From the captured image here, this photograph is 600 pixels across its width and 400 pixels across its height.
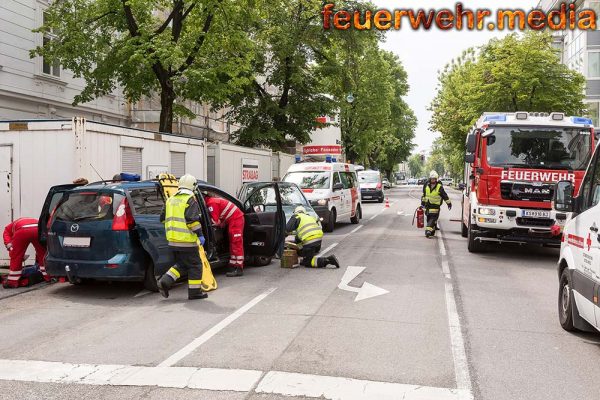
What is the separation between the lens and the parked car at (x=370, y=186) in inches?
1511

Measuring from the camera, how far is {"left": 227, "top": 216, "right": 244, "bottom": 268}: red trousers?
991 centimetres

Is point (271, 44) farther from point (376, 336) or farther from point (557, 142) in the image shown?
point (376, 336)

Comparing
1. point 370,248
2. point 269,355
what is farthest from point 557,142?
point 269,355

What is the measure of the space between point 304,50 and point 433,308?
22.2m

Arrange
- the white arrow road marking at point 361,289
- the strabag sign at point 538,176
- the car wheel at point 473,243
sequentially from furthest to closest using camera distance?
the car wheel at point 473,243 < the strabag sign at point 538,176 < the white arrow road marking at point 361,289

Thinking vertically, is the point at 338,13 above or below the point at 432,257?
above

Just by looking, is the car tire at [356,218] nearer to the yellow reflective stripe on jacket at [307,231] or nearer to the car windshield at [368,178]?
the yellow reflective stripe on jacket at [307,231]

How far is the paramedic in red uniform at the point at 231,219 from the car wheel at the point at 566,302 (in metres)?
5.02

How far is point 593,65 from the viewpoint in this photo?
137 ft

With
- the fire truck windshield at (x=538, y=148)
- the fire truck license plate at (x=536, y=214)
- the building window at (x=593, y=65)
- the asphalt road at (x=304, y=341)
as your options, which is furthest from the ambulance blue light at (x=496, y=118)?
the building window at (x=593, y=65)

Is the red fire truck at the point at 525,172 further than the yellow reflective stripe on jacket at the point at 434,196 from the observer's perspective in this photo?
No

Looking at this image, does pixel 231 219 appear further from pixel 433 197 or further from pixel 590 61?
pixel 590 61

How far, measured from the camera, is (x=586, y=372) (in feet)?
16.9

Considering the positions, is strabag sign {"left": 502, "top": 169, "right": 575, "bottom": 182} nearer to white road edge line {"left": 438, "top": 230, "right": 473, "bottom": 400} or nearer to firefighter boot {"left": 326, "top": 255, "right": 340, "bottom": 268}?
white road edge line {"left": 438, "top": 230, "right": 473, "bottom": 400}
